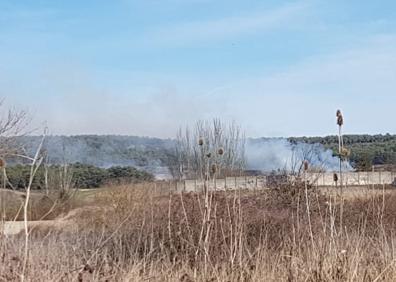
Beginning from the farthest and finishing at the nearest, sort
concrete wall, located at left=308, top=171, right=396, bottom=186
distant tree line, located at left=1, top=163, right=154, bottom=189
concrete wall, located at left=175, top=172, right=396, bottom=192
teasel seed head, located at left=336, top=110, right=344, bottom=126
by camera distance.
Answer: distant tree line, located at left=1, top=163, right=154, bottom=189 → concrete wall, located at left=308, top=171, right=396, bottom=186 → concrete wall, located at left=175, top=172, right=396, bottom=192 → teasel seed head, located at left=336, top=110, right=344, bottom=126

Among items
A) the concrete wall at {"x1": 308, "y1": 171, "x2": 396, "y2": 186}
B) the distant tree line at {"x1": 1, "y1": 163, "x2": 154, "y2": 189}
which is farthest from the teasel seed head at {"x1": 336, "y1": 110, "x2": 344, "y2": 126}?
the distant tree line at {"x1": 1, "y1": 163, "x2": 154, "y2": 189}

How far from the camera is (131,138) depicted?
66375 millimetres

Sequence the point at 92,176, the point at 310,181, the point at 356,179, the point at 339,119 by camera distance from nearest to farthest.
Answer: the point at 339,119 < the point at 310,181 < the point at 356,179 < the point at 92,176

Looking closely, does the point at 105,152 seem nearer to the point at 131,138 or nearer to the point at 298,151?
the point at 131,138

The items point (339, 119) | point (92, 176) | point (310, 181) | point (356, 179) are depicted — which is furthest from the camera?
point (92, 176)

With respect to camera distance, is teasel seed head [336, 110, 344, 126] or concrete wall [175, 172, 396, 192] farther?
concrete wall [175, 172, 396, 192]

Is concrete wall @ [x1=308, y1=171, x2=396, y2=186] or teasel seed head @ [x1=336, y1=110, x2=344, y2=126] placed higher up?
teasel seed head @ [x1=336, y1=110, x2=344, y2=126]

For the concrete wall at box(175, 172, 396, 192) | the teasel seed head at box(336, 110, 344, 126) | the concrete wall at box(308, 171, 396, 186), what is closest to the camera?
the teasel seed head at box(336, 110, 344, 126)

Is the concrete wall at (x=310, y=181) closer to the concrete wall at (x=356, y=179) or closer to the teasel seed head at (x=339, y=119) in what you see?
the concrete wall at (x=356, y=179)

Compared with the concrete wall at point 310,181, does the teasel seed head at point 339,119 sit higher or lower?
higher

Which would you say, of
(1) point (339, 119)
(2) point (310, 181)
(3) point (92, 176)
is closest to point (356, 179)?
(2) point (310, 181)

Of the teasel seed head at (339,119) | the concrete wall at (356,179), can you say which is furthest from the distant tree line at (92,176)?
the teasel seed head at (339,119)

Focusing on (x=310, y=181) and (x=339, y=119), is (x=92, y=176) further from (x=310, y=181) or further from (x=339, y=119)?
(x=339, y=119)

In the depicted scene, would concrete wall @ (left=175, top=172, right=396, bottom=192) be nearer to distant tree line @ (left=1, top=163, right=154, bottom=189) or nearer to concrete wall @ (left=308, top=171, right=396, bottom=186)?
concrete wall @ (left=308, top=171, right=396, bottom=186)
